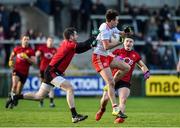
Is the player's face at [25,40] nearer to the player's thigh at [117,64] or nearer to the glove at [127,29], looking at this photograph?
the player's thigh at [117,64]

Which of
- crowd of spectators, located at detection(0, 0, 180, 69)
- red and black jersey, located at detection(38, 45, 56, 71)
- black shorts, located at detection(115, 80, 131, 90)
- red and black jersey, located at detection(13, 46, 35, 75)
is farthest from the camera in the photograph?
crowd of spectators, located at detection(0, 0, 180, 69)

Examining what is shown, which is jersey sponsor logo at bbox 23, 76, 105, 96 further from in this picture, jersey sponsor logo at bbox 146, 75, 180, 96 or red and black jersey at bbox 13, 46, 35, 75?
red and black jersey at bbox 13, 46, 35, 75

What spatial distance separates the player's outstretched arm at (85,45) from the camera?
58.7 feet

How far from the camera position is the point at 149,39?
36.3 meters

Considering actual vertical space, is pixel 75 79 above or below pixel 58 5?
below

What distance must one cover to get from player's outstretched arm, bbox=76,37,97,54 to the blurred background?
1585cm

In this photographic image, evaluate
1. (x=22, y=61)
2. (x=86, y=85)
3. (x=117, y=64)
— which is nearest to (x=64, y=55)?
(x=117, y=64)

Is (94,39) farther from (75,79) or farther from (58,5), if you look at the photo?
(58,5)

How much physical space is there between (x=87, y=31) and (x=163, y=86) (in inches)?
211

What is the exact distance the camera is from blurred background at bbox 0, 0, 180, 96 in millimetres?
34281

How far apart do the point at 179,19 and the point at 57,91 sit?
885cm

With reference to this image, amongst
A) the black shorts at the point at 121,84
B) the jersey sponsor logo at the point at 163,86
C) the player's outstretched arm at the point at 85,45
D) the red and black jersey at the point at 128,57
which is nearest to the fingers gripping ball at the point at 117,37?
the player's outstretched arm at the point at 85,45

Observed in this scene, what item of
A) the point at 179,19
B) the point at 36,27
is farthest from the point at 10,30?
the point at 179,19

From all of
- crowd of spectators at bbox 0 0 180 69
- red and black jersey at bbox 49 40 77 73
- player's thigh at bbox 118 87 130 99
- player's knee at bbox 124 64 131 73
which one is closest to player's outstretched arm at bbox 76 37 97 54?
red and black jersey at bbox 49 40 77 73
